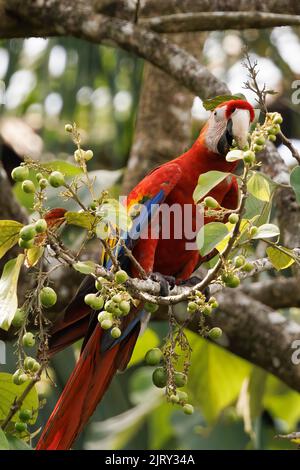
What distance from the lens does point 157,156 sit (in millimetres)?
2496

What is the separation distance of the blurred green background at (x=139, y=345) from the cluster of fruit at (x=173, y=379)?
2.69 feet

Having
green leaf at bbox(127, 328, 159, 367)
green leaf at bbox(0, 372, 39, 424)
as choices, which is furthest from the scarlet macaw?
green leaf at bbox(127, 328, 159, 367)

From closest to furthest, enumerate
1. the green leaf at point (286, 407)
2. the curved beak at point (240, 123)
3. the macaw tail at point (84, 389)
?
1. the macaw tail at point (84, 389)
2. the curved beak at point (240, 123)
3. the green leaf at point (286, 407)

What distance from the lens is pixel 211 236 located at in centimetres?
114

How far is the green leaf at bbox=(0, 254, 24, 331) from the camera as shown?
113 centimetres

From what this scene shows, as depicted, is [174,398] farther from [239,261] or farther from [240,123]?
[240,123]

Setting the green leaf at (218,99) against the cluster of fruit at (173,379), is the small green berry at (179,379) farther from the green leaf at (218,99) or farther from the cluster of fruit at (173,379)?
the green leaf at (218,99)

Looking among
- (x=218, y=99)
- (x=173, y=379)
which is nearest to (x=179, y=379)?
(x=173, y=379)

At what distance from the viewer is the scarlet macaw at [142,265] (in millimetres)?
1655

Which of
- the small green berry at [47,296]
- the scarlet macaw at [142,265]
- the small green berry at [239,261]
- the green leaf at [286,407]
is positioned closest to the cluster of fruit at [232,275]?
the small green berry at [239,261]

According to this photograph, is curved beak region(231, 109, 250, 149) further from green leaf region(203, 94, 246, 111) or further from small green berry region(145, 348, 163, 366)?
small green berry region(145, 348, 163, 366)

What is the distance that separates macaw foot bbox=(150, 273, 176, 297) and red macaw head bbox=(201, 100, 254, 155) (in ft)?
0.99

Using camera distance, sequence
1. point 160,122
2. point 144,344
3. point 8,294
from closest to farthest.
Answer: point 8,294
point 160,122
point 144,344

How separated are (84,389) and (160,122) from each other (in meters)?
1.03
